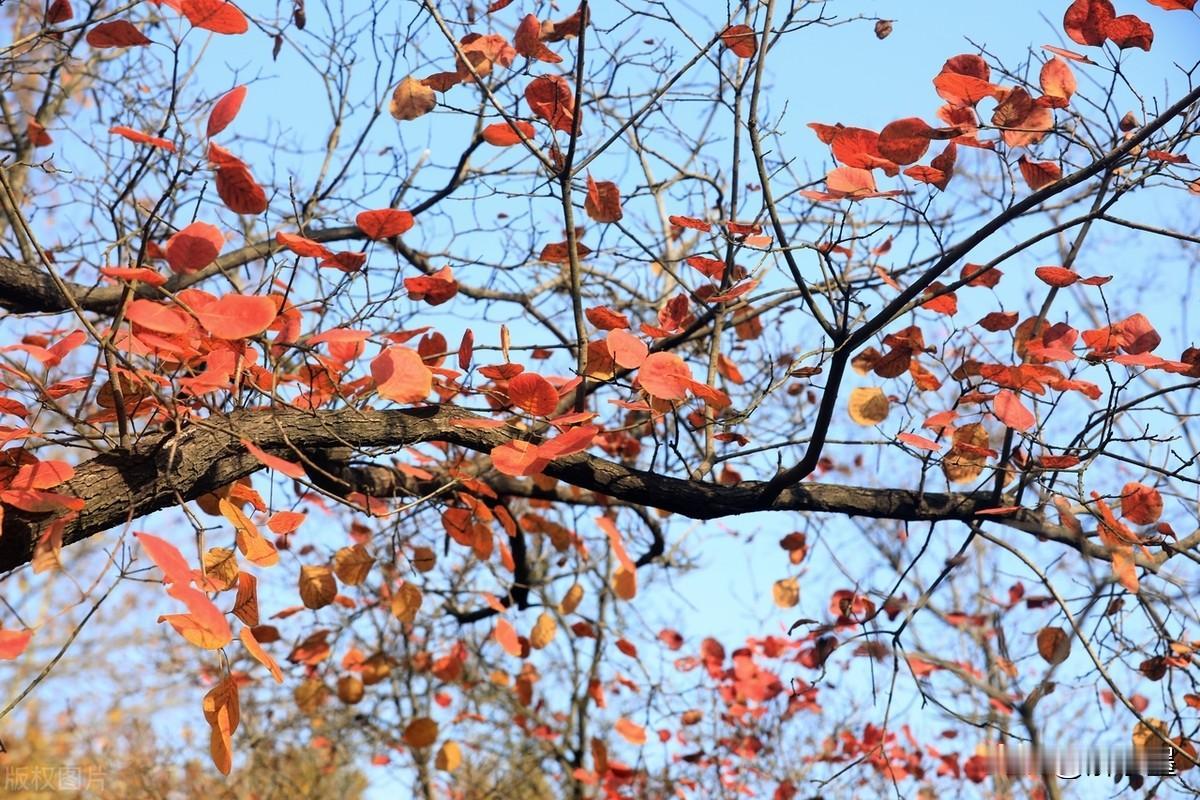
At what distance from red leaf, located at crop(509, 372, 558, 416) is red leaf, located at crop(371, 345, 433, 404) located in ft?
0.45

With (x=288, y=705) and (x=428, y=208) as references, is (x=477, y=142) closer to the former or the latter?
(x=428, y=208)

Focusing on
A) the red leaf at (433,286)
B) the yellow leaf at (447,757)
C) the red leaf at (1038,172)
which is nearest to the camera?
the red leaf at (1038,172)

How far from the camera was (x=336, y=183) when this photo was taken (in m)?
3.00

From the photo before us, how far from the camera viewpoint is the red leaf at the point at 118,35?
5.86 feet

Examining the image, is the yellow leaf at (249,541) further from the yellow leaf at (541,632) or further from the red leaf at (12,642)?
the yellow leaf at (541,632)

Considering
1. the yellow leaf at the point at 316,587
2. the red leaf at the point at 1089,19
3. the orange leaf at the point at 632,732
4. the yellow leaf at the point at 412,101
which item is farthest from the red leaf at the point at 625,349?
the orange leaf at the point at 632,732

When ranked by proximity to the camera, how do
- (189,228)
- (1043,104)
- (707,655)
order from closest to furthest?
1. (189,228)
2. (1043,104)
3. (707,655)

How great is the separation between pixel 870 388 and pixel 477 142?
133 centimetres

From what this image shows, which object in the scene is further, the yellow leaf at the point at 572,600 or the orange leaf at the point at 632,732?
the orange leaf at the point at 632,732

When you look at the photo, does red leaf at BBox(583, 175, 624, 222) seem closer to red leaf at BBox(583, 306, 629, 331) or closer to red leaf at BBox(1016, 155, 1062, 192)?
red leaf at BBox(583, 306, 629, 331)

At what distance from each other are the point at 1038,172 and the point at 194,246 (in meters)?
1.34

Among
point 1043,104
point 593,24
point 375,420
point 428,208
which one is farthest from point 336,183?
point 1043,104

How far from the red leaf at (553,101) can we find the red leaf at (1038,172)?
0.77 metres

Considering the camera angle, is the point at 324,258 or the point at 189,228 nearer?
the point at 189,228
